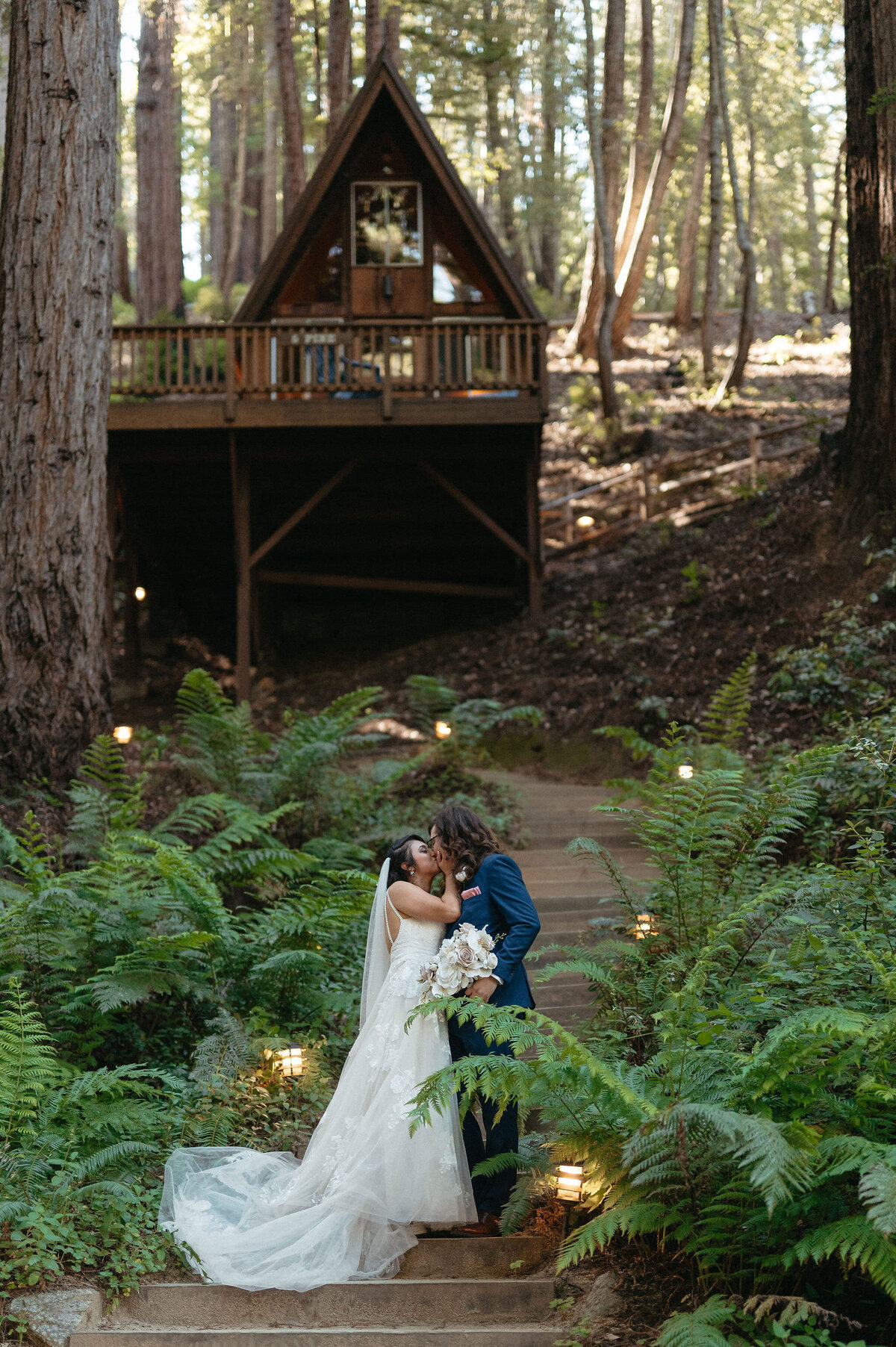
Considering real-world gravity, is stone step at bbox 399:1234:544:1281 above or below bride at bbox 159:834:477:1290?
below

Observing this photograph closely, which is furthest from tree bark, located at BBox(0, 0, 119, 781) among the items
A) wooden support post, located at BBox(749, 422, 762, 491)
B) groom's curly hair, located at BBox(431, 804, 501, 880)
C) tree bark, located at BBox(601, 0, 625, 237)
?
tree bark, located at BBox(601, 0, 625, 237)

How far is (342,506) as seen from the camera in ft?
57.1

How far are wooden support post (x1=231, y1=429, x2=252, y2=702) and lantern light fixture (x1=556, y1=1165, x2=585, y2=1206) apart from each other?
11.5 meters

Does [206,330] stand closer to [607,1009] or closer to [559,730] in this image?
[559,730]

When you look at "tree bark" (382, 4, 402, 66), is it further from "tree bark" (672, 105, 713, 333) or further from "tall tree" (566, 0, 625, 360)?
"tree bark" (672, 105, 713, 333)

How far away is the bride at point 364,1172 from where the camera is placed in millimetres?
4223

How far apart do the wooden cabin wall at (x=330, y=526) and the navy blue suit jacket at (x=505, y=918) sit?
36.6ft

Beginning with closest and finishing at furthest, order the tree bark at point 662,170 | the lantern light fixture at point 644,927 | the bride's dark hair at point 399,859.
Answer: the bride's dark hair at point 399,859, the lantern light fixture at point 644,927, the tree bark at point 662,170

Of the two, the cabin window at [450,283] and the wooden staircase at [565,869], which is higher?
the cabin window at [450,283]

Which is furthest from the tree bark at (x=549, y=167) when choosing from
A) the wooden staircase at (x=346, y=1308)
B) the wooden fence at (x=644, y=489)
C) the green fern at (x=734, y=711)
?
the wooden staircase at (x=346, y=1308)

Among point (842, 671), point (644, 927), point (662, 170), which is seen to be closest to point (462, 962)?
point (644, 927)

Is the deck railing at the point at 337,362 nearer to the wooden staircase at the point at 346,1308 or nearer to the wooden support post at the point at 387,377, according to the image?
the wooden support post at the point at 387,377

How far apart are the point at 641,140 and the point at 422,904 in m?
22.9

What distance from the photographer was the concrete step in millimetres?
3963
